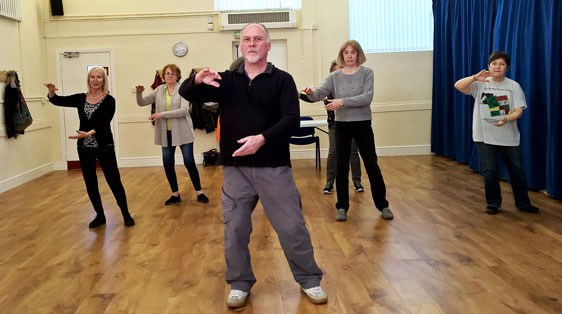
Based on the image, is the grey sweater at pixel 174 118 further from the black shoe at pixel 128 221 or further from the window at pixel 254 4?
the window at pixel 254 4

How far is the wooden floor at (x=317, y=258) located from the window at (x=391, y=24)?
3.76 metres

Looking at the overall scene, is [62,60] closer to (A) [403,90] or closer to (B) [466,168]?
(A) [403,90]

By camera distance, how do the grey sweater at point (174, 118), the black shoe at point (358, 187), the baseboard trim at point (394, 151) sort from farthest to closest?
1. the baseboard trim at point (394, 151)
2. the black shoe at point (358, 187)
3. the grey sweater at point (174, 118)

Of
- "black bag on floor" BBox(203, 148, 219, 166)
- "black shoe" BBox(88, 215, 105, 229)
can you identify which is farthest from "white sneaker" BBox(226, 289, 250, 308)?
"black bag on floor" BBox(203, 148, 219, 166)

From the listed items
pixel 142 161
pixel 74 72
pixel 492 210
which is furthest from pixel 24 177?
pixel 492 210

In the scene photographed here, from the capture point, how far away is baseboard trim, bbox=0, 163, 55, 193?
6.85 metres

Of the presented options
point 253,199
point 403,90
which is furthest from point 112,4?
point 253,199

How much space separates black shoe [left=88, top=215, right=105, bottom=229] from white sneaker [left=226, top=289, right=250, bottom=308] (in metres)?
2.26

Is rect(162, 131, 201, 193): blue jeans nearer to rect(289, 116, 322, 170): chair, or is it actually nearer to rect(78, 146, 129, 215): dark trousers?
rect(78, 146, 129, 215): dark trousers

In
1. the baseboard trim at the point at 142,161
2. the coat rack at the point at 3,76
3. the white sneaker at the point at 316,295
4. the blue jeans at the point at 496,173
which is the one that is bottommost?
the baseboard trim at the point at 142,161

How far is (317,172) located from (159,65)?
10.9ft

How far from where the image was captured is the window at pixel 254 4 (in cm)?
888

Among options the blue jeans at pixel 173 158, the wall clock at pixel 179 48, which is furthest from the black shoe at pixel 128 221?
the wall clock at pixel 179 48

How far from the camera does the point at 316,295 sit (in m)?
2.73
